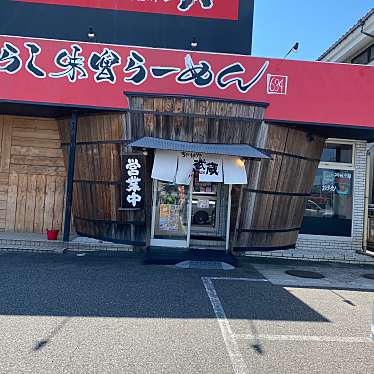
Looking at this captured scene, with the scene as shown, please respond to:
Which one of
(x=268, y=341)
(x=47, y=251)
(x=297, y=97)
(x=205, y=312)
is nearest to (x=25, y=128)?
(x=47, y=251)

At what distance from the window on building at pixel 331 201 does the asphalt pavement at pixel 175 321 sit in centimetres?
294

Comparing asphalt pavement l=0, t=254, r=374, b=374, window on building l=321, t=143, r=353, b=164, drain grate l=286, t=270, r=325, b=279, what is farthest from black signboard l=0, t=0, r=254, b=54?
asphalt pavement l=0, t=254, r=374, b=374

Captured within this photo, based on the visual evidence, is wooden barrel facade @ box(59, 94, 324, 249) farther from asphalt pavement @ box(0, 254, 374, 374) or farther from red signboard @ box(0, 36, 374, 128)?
asphalt pavement @ box(0, 254, 374, 374)

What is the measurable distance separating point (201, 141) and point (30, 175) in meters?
5.04

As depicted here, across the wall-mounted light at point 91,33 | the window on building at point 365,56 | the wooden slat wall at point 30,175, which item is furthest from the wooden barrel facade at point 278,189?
the window on building at point 365,56

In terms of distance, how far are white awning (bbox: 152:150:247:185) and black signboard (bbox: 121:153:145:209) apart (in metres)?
0.39

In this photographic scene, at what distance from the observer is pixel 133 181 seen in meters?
9.36

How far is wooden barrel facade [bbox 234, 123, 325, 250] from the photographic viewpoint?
9664 mm

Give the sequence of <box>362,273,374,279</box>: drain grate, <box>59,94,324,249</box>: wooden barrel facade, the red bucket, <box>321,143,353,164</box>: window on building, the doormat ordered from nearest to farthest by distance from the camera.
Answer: <box>362,273,374,279</box>: drain grate < the doormat < <box>59,94,324,249</box>: wooden barrel facade < the red bucket < <box>321,143,353,164</box>: window on building

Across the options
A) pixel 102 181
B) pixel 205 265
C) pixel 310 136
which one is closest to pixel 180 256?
pixel 205 265

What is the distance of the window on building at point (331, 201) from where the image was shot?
36.1 feet

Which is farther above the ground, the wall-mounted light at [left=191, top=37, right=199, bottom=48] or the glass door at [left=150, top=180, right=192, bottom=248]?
the wall-mounted light at [left=191, top=37, right=199, bottom=48]

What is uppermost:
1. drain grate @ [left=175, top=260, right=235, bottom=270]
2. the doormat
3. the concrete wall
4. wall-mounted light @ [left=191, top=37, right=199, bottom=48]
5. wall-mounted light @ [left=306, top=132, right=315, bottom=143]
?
wall-mounted light @ [left=191, top=37, right=199, bottom=48]

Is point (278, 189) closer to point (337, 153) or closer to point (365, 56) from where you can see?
point (337, 153)
